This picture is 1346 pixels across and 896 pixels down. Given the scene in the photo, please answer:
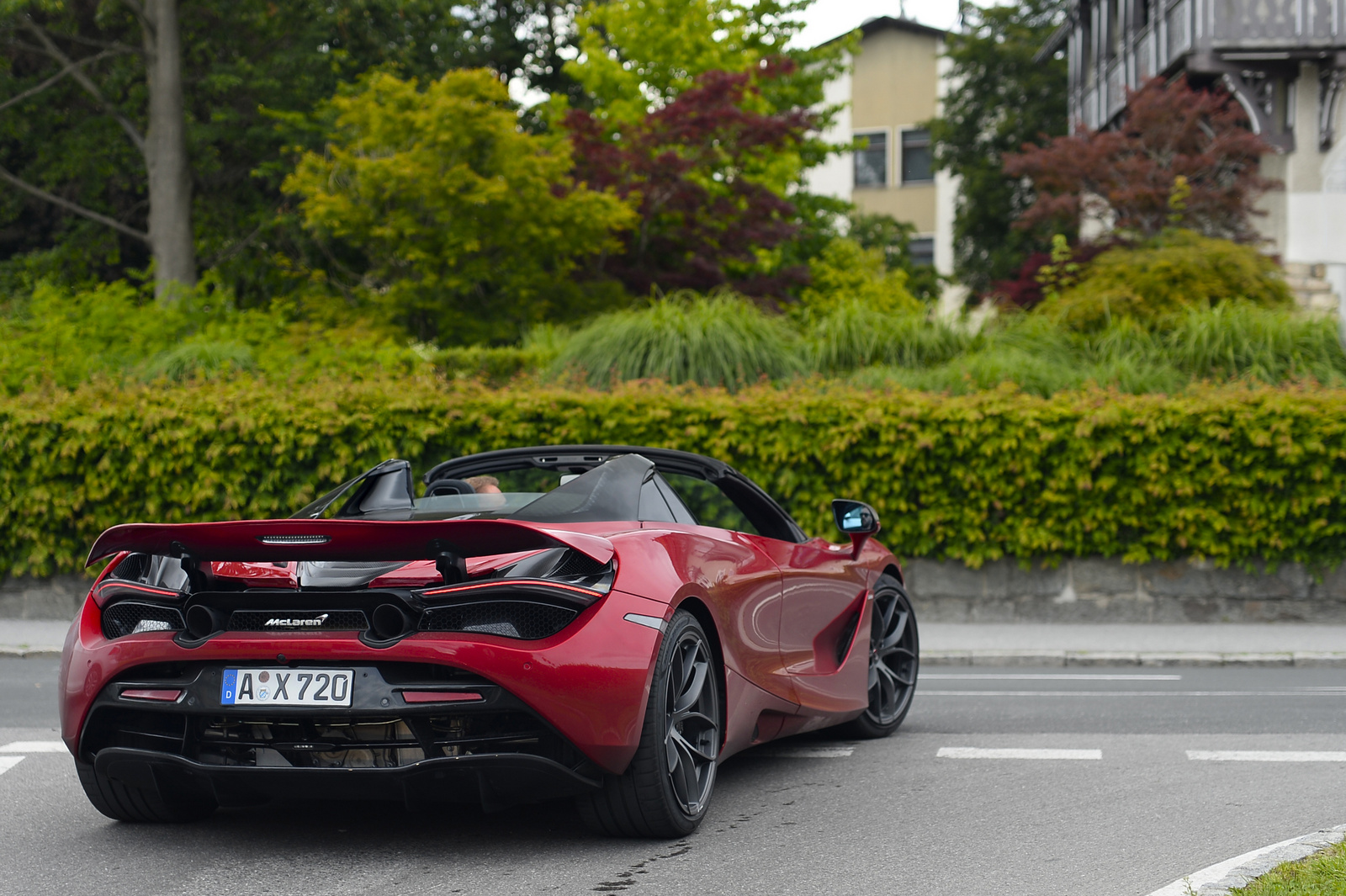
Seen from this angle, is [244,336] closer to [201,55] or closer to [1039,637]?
[201,55]

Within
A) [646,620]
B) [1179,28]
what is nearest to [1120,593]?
[646,620]

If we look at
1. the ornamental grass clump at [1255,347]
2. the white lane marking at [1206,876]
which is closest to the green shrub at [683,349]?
the ornamental grass clump at [1255,347]

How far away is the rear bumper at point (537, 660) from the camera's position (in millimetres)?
4188

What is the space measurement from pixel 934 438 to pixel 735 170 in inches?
475

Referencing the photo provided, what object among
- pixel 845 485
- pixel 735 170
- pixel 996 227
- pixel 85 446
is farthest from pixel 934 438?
pixel 996 227

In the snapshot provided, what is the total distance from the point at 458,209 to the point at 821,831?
15.2m

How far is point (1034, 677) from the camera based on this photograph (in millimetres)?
10516

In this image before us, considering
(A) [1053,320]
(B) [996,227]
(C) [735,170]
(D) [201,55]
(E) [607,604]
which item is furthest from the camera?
(B) [996,227]

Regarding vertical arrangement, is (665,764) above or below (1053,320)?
below

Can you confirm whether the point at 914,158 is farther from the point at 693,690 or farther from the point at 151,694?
the point at 151,694

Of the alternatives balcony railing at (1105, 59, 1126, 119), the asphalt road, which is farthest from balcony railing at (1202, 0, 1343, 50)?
the asphalt road

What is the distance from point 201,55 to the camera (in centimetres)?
2703

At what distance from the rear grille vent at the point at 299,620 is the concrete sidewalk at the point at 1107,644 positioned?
7774 millimetres

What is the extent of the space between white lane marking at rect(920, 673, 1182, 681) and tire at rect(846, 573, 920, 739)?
3104 mm
